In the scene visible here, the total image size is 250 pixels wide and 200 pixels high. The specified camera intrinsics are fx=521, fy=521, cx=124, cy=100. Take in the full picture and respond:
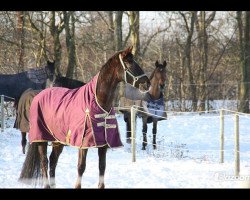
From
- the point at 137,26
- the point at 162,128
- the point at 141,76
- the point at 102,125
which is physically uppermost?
the point at 137,26

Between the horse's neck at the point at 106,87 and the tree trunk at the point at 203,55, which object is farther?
the tree trunk at the point at 203,55

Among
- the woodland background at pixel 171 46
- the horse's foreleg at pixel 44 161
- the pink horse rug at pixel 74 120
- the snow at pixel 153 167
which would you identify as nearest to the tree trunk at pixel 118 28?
the woodland background at pixel 171 46

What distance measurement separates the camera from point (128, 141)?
40.1ft

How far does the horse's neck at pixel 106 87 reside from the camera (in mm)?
6129

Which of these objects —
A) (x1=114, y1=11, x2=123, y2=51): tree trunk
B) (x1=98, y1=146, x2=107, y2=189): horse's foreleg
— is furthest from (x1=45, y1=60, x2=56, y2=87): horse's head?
(x1=114, y1=11, x2=123, y2=51): tree trunk

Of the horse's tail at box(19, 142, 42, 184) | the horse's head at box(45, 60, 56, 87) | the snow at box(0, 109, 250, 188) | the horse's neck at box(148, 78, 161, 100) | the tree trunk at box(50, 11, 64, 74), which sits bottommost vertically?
the snow at box(0, 109, 250, 188)

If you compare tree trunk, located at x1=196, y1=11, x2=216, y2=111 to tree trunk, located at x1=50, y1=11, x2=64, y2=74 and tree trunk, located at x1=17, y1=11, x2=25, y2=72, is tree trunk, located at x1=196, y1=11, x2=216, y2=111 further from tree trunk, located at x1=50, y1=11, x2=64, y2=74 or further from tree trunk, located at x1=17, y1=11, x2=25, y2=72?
tree trunk, located at x1=17, y1=11, x2=25, y2=72

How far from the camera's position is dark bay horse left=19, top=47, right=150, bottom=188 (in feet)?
20.0

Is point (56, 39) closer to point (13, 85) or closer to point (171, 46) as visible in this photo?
point (13, 85)

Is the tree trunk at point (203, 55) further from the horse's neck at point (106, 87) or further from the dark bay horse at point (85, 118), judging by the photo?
the horse's neck at point (106, 87)

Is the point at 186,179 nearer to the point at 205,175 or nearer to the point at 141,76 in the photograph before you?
the point at 205,175

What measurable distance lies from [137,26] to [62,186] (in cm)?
1562

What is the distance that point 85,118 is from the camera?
20.0 ft

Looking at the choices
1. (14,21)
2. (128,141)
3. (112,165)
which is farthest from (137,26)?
(112,165)
